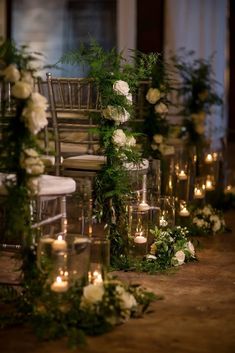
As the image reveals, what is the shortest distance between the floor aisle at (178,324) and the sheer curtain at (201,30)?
4417 millimetres

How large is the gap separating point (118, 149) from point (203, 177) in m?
1.94

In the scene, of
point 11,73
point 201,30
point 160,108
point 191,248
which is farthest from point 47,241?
point 201,30

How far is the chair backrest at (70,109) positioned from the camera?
4906mm

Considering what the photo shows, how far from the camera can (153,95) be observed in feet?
18.7

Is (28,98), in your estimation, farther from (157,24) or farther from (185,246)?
(157,24)

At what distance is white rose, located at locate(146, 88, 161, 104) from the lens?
18.7 ft

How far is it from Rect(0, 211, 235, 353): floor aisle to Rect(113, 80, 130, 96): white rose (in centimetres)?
93

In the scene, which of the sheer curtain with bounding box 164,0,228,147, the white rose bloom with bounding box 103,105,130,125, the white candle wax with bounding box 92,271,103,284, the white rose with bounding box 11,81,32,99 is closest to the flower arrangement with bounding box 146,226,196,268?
the white rose bloom with bounding box 103,105,130,125

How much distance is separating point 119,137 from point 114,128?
0.08 m

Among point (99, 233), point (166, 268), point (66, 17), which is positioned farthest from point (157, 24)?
point (166, 268)

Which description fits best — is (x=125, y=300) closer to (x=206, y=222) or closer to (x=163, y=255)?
(x=163, y=255)

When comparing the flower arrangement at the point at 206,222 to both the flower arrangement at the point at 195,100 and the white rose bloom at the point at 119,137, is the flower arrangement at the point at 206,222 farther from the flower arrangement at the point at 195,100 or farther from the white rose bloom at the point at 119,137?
the flower arrangement at the point at 195,100

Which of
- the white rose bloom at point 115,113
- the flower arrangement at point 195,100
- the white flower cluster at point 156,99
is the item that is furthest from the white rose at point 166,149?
the white rose bloom at point 115,113

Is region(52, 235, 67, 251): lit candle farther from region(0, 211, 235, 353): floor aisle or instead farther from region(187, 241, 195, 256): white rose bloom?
region(187, 241, 195, 256): white rose bloom
